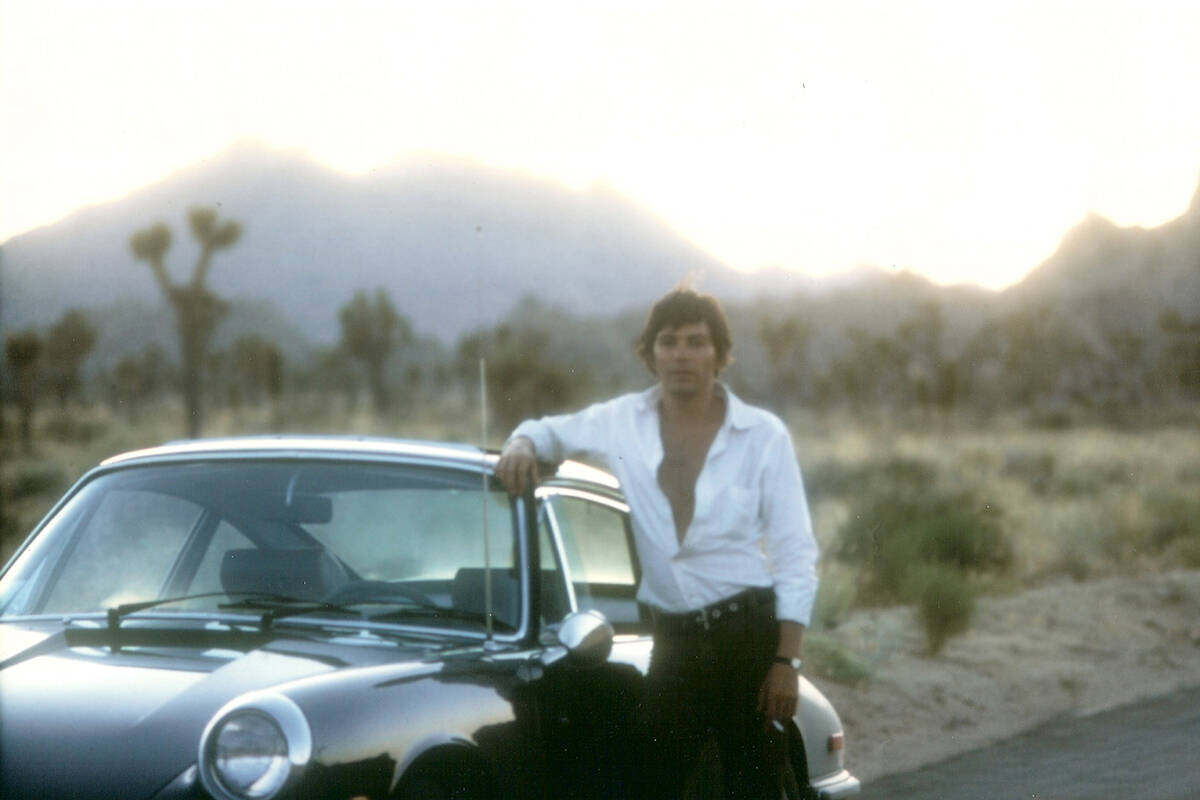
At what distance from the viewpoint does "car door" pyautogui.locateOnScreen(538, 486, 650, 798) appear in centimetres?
493

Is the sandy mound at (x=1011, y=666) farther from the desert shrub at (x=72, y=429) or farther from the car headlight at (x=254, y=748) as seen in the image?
the desert shrub at (x=72, y=429)

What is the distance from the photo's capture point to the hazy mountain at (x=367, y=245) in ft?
338

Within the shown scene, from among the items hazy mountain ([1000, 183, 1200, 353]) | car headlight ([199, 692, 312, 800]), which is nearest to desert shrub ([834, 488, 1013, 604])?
car headlight ([199, 692, 312, 800])

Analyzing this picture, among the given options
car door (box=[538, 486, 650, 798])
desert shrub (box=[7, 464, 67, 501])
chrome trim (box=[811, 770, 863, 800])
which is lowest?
desert shrub (box=[7, 464, 67, 501])

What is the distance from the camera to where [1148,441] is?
57406 millimetres

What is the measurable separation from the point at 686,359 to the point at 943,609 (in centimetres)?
794

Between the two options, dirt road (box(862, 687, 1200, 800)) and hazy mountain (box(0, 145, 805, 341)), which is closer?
dirt road (box(862, 687, 1200, 800))

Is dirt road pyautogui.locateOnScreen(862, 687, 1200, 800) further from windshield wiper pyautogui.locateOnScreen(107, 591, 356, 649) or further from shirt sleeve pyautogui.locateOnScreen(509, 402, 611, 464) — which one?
windshield wiper pyautogui.locateOnScreen(107, 591, 356, 649)

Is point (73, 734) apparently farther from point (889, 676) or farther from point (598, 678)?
point (889, 676)

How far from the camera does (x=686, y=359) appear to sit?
542 cm

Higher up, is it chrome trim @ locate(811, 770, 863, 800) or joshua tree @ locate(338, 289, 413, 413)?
joshua tree @ locate(338, 289, 413, 413)

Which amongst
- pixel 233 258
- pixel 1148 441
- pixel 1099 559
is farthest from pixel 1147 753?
pixel 233 258

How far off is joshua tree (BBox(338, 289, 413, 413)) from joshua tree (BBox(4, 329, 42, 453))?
17.8 metres

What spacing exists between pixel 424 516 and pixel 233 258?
105978mm
